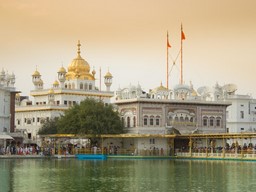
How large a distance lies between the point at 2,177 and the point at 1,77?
4372 cm

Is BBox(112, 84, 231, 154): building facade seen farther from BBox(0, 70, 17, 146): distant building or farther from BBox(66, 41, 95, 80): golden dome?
BBox(66, 41, 95, 80): golden dome

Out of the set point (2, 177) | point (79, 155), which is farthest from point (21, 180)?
point (79, 155)

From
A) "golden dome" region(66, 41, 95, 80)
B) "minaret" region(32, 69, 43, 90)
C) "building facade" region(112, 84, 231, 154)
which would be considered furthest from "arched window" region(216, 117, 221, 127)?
"minaret" region(32, 69, 43, 90)

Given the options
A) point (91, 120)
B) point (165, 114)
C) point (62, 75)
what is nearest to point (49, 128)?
point (62, 75)

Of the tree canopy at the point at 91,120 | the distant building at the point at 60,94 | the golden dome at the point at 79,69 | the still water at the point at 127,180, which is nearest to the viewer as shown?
the still water at the point at 127,180

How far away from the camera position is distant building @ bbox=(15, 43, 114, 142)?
315 feet

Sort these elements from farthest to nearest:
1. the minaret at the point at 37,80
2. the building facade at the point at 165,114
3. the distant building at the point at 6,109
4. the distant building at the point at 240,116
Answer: the distant building at the point at 240,116, the minaret at the point at 37,80, the distant building at the point at 6,109, the building facade at the point at 165,114

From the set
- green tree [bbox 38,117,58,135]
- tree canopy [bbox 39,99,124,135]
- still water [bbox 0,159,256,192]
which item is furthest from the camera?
green tree [bbox 38,117,58,135]

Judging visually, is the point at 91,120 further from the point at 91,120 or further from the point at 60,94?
the point at 60,94

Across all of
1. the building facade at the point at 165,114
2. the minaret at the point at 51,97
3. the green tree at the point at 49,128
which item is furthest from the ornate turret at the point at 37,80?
the building facade at the point at 165,114

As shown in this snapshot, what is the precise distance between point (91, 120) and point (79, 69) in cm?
2264

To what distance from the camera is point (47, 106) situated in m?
94.8

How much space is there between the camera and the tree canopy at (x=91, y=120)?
78188mm

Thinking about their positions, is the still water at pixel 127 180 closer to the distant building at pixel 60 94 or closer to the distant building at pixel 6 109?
the distant building at pixel 6 109
